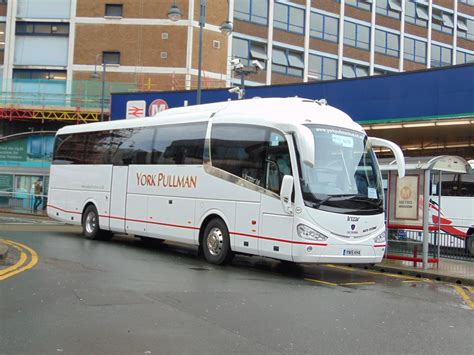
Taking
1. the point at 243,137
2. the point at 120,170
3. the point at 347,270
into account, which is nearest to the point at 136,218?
the point at 120,170

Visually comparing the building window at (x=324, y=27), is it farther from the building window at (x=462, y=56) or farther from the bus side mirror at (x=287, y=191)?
the bus side mirror at (x=287, y=191)

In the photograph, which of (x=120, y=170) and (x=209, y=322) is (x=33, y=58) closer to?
(x=120, y=170)

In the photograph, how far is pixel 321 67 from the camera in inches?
1996

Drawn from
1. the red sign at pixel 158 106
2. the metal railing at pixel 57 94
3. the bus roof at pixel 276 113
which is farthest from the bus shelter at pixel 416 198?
the metal railing at pixel 57 94

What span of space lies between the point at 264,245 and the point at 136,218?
5.10 metres

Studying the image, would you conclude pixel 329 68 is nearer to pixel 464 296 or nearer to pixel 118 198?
pixel 118 198

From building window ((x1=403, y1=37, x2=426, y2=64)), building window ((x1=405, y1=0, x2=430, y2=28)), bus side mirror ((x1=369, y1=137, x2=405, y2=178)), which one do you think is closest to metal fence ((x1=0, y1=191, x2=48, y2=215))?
bus side mirror ((x1=369, y1=137, x2=405, y2=178))

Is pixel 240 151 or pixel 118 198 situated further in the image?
pixel 118 198

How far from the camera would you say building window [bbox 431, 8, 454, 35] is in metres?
59.2

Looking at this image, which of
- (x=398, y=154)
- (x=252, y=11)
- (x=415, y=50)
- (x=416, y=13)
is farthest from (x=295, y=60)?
(x=398, y=154)

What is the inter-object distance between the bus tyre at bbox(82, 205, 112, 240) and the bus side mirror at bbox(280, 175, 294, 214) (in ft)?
26.4

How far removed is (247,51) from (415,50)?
815 inches

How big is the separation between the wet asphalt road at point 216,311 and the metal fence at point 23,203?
65.0 ft

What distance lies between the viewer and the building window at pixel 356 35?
5263cm
